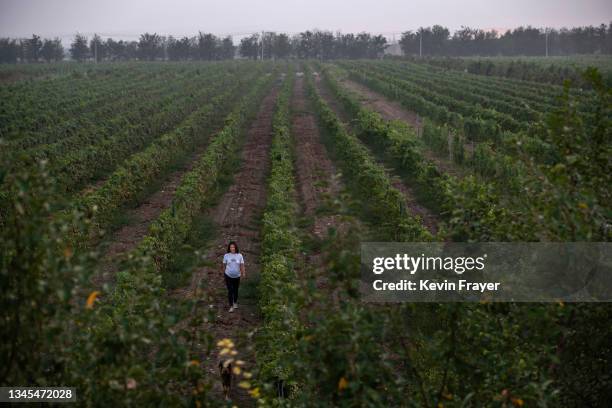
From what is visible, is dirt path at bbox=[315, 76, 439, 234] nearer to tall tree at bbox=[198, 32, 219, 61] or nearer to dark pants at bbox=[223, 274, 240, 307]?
dark pants at bbox=[223, 274, 240, 307]

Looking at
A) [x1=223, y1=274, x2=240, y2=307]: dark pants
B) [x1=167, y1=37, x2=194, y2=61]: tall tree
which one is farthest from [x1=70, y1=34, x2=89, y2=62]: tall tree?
[x1=223, y1=274, x2=240, y2=307]: dark pants

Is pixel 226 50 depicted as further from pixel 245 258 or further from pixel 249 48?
pixel 245 258

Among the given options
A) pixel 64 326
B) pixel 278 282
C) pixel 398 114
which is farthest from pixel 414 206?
pixel 398 114

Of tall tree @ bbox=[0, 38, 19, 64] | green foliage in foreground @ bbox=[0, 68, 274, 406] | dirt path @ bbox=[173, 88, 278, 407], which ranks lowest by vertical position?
dirt path @ bbox=[173, 88, 278, 407]

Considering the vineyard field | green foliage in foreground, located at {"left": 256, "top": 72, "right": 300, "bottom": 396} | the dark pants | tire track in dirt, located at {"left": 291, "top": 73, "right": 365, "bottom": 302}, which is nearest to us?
the vineyard field

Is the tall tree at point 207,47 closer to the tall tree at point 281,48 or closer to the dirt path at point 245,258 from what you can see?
the tall tree at point 281,48

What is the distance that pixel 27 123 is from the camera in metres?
30.5

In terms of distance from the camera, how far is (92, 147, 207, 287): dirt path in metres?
13.8

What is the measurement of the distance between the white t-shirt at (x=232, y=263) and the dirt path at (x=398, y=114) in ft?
37.5

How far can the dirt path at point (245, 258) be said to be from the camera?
8.97 meters

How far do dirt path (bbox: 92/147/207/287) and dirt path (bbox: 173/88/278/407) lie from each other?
166 centimetres

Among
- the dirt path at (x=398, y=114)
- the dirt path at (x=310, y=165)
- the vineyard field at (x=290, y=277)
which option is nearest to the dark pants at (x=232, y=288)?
the vineyard field at (x=290, y=277)

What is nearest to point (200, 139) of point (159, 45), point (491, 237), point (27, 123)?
point (27, 123)

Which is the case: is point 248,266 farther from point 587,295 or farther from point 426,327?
point 587,295
